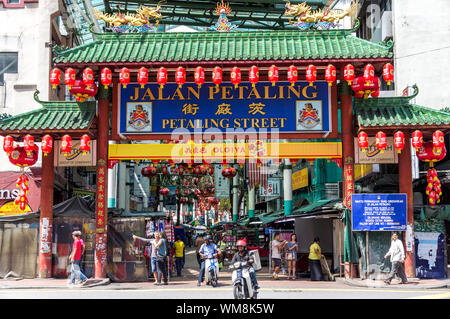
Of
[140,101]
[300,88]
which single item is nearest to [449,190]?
[300,88]

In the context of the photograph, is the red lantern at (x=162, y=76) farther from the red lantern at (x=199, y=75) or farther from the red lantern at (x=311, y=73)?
the red lantern at (x=311, y=73)

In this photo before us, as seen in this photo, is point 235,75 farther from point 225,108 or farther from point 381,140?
point 381,140

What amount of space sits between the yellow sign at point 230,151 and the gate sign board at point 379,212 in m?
2.02

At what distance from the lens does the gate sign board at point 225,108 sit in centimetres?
1931

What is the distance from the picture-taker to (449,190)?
82.8ft

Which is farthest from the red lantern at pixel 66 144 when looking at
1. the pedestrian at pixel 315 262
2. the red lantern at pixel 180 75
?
the pedestrian at pixel 315 262

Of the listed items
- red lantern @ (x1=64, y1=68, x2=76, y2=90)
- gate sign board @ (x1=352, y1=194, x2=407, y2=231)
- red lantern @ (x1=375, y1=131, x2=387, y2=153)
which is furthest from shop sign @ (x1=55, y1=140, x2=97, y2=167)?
red lantern @ (x1=375, y1=131, x2=387, y2=153)

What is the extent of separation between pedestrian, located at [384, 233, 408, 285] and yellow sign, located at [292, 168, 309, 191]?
64.1 ft

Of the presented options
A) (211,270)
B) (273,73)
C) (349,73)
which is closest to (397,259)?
(211,270)

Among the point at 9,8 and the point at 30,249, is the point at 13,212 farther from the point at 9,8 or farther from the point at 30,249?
the point at 9,8

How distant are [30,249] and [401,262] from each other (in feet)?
43.5

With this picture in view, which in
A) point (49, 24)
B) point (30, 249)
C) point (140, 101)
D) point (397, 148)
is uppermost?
point (49, 24)

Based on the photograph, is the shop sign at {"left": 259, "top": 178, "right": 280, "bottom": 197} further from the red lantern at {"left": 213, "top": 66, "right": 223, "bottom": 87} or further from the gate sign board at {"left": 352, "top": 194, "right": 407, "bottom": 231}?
the red lantern at {"left": 213, "top": 66, "right": 223, "bottom": 87}

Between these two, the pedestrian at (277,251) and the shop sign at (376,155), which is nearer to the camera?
the shop sign at (376,155)
